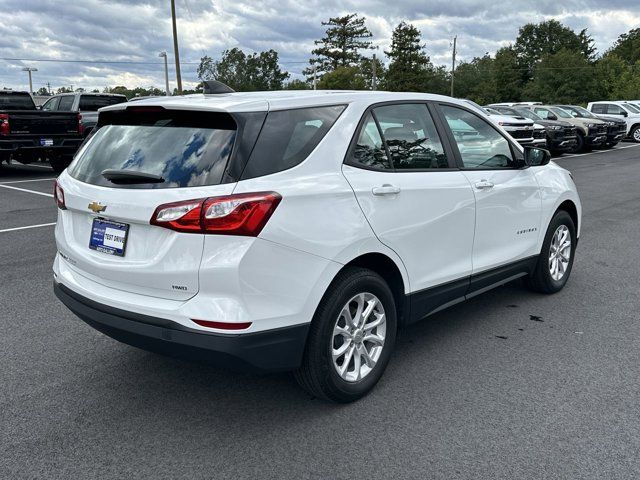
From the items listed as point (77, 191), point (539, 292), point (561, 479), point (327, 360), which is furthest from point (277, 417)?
point (539, 292)

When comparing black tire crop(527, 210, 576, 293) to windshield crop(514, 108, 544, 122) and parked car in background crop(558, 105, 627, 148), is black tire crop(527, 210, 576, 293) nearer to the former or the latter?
windshield crop(514, 108, 544, 122)

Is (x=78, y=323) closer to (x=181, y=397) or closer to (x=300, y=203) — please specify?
(x=181, y=397)

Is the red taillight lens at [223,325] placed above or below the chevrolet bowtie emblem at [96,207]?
below

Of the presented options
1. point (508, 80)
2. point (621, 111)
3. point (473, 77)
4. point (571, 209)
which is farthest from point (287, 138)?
point (473, 77)

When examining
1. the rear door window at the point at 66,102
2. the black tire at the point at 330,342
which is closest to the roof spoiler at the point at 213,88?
the black tire at the point at 330,342

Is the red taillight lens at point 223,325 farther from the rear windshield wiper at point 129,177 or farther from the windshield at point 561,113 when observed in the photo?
the windshield at point 561,113

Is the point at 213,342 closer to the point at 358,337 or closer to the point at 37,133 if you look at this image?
the point at 358,337

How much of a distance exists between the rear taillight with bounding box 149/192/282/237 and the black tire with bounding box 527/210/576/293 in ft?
10.2

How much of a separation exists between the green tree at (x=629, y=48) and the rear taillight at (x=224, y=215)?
108458mm

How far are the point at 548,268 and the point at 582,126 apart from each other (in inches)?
776

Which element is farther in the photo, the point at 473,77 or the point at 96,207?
the point at 473,77

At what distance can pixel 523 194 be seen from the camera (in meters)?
4.66

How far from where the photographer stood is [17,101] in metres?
17.3

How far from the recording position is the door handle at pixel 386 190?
3330 mm
